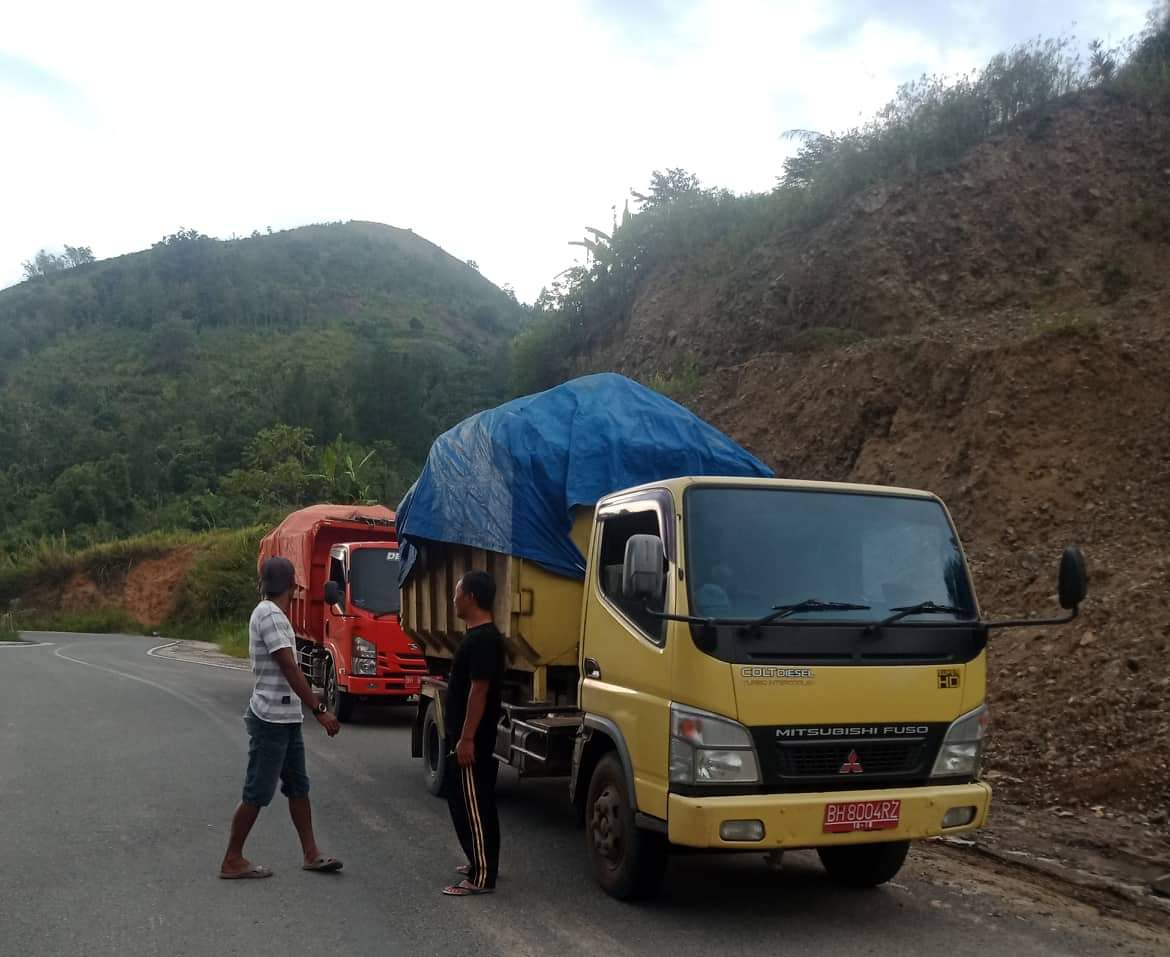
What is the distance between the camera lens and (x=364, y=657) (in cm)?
1383

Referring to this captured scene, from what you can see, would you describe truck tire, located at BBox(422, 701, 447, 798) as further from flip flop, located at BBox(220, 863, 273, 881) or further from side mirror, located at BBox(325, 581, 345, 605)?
side mirror, located at BBox(325, 581, 345, 605)

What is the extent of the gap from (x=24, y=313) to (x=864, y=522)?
118441 millimetres

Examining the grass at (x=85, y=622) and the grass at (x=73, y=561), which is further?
the grass at (x=73, y=561)

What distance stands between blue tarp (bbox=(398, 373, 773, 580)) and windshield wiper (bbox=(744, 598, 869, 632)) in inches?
85.3

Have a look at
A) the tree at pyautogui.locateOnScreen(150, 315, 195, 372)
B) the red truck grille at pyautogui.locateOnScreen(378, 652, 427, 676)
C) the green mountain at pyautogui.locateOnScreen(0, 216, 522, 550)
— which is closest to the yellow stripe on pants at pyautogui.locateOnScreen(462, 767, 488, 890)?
the red truck grille at pyautogui.locateOnScreen(378, 652, 427, 676)

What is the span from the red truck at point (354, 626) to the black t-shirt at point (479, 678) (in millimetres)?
6884

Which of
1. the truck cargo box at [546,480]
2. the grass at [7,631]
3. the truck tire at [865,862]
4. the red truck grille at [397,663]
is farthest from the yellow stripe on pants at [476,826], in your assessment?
the grass at [7,631]

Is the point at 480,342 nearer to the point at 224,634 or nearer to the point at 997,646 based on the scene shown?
the point at 224,634

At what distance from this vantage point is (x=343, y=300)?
117188 mm

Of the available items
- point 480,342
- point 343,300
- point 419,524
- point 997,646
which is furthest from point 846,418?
point 343,300

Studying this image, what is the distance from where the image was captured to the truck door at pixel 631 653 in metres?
5.52

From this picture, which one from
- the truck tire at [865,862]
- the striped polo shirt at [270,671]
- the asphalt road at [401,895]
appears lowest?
the asphalt road at [401,895]

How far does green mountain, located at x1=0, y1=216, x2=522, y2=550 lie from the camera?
193ft

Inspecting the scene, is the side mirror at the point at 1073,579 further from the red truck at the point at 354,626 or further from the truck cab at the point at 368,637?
the truck cab at the point at 368,637
